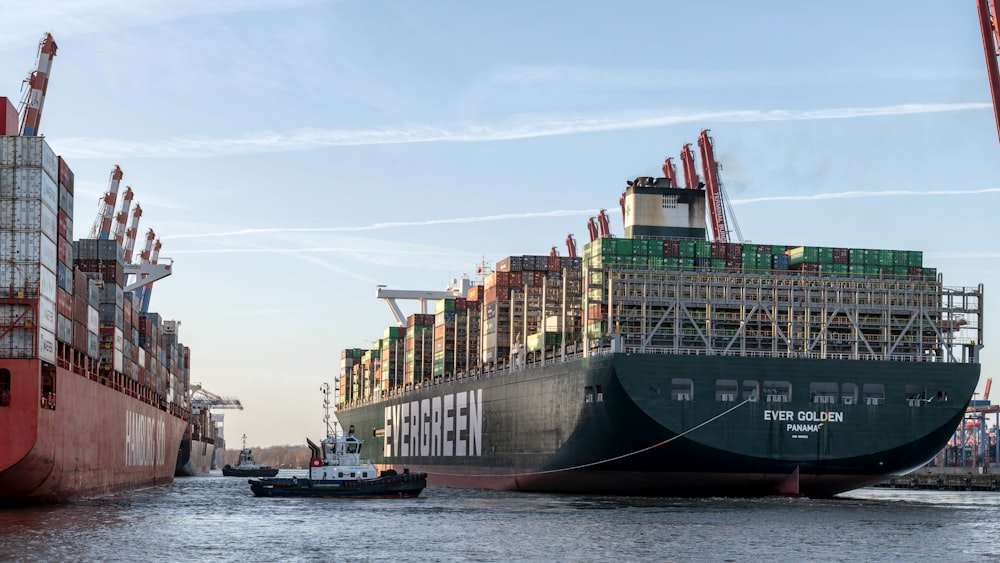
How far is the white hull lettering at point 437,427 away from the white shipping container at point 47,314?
115 feet

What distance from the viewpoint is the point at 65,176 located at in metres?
59.3

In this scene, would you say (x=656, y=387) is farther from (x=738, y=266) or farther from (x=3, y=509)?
(x=3, y=509)

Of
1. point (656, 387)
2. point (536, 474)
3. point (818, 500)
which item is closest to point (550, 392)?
point (536, 474)

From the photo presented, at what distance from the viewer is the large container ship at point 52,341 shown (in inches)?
2047

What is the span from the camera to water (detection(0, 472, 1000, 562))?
39.4 metres

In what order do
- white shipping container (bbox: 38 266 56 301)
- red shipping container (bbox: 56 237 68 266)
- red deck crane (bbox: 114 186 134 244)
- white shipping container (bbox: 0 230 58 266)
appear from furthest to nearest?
1. red deck crane (bbox: 114 186 134 244)
2. red shipping container (bbox: 56 237 68 266)
3. white shipping container (bbox: 38 266 56 301)
4. white shipping container (bbox: 0 230 58 266)

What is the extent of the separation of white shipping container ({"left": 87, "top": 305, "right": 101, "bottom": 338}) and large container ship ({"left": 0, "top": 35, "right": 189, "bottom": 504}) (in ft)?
0.16

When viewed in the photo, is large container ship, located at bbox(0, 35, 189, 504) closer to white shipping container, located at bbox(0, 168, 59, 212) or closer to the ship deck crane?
white shipping container, located at bbox(0, 168, 59, 212)

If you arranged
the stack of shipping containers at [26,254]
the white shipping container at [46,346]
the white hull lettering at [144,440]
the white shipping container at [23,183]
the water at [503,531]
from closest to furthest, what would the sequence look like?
the water at [503,531] < the stack of shipping containers at [26,254] < the white shipping container at [46,346] < the white shipping container at [23,183] < the white hull lettering at [144,440]

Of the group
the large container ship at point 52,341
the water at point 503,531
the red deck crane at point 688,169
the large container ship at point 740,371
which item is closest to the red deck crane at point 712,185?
the red deck crane at point 688,169

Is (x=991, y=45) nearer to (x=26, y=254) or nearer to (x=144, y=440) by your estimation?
(x=26, y=254)

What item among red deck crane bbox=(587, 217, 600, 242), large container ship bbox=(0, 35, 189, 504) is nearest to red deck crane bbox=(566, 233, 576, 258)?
red deck crane bbox=(587, 217, 600, 242)

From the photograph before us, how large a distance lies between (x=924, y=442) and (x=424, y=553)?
33817 millimetres

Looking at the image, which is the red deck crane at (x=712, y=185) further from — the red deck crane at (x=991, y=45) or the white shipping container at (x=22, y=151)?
the white shipping container at (x=22, y=151)
